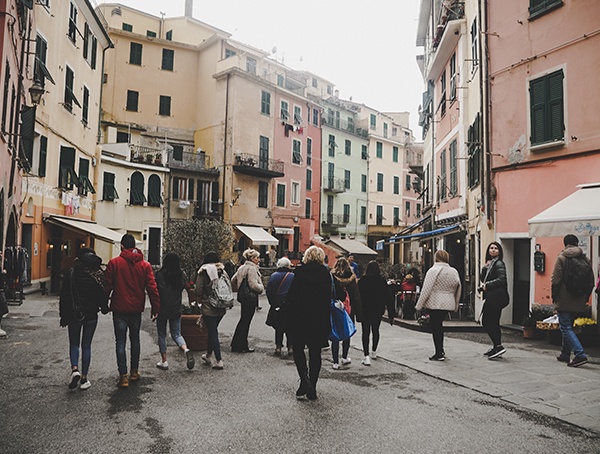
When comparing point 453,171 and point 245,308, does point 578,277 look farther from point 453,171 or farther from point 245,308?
point 453,171

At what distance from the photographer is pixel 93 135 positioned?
2452cm

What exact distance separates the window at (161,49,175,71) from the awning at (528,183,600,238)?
1283 inches

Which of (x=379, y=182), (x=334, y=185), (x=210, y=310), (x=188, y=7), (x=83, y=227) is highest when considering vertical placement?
(x=188, y=7)

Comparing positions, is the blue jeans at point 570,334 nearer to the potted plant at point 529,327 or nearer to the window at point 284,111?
the potted plant at point 529,327

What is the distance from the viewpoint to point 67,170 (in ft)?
68.1

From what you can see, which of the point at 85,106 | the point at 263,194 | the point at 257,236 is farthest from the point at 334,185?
the point at 85,106

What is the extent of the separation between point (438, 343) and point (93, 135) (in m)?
21.2

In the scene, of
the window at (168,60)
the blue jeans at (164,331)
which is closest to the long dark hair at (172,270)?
the blue jeans at (164,331)

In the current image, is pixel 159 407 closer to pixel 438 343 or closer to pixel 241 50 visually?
pixel 438 343

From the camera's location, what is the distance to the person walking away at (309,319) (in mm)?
5809

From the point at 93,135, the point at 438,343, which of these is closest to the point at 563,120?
the point at 438,343

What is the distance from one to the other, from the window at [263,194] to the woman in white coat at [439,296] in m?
29.4

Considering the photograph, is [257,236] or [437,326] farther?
[257,236]

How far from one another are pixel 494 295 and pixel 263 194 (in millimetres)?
30102
